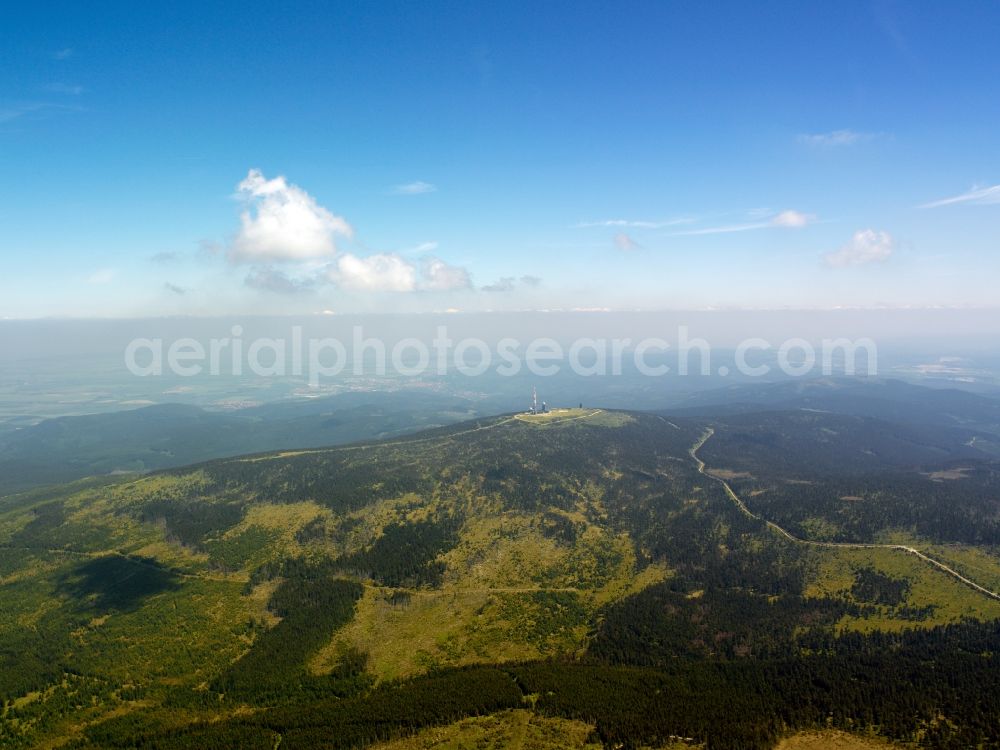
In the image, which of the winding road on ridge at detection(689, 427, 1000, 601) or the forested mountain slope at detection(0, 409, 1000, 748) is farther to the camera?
the winding road on ridge at detection(689, 427, 1000, 601)

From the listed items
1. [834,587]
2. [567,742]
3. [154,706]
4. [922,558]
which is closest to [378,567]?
[154,706]

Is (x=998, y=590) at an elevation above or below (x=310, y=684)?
above

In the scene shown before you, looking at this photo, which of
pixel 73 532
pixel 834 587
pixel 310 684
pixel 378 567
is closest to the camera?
pixel 310 684

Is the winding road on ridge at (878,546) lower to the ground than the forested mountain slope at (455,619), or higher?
higher

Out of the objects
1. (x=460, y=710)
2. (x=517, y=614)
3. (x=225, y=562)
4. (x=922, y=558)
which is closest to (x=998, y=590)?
(x=922, y=558)

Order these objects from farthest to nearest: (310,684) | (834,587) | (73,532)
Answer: (73,532) < (834,587) < (310,684)

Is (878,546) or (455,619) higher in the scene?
(878,546)

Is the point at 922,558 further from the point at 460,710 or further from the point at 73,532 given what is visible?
the point at 73,532

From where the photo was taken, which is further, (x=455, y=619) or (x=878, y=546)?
(x=878, y=546)

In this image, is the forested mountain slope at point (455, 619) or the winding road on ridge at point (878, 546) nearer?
the forested mountain slope at point (455, 619)

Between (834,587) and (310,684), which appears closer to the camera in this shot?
(310,684)

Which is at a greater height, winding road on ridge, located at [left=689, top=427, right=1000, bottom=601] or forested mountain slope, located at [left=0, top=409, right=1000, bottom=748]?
winding road on ridge, located at [left=689, top=427, right=1000, bottom=601]
